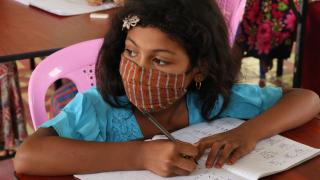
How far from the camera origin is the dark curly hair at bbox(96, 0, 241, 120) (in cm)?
112

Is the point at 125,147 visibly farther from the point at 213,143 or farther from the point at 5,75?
the point at 5,75

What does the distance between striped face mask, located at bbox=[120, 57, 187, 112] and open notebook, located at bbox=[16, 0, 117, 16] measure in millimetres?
978

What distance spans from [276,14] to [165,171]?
229 centimetres

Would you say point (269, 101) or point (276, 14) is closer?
point (269, 101)

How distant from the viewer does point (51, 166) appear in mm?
1004

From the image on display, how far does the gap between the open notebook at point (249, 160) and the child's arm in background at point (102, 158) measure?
0.02 metres

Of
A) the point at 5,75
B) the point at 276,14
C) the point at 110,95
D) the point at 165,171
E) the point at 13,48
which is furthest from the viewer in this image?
the point at 276,14

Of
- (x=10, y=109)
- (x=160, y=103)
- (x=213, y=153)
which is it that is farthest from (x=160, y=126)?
(x=10, y=109)

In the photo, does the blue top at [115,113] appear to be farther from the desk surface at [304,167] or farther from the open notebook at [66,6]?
the open notebook at [66,6]

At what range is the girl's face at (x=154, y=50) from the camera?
109 centimetres

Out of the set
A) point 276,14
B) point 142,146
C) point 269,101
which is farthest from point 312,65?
point 142,146

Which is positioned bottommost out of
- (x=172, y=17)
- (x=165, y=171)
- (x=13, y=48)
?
(x=165, y=171)

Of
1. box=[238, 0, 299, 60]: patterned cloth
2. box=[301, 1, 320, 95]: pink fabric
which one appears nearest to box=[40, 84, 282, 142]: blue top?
box=[301, 1, 320, 95]: pink fabric

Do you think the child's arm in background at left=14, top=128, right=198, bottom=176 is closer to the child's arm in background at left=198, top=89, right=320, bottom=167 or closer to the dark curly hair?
the child's arm in background at left=198, top=89, right=320, bottom=167
